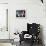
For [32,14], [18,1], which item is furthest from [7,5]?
[32,14]

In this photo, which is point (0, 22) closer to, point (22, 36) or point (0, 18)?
point (0, 18)

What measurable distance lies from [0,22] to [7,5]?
2.12 feet

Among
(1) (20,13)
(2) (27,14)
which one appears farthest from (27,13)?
(1) (20,13)

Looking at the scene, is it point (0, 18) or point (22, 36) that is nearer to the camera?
point (22, 36)

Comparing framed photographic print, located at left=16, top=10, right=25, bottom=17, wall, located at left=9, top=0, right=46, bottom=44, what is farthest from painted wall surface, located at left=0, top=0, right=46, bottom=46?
framed photographic print, located at left=16, top=10, right=25, bottom=17

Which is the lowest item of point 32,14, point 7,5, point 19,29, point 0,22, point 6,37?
point 6,37

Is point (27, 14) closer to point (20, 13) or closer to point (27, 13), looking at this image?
point (27, 13)

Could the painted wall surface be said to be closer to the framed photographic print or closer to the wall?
the wall

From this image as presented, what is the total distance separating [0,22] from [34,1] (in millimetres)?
1388

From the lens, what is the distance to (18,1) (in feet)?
12.9

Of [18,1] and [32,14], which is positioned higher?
[18,1]

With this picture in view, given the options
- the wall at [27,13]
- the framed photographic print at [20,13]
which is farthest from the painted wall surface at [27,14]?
the framed photographic print at [20,13]

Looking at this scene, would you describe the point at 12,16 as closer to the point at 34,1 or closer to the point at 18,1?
the point at 18,1

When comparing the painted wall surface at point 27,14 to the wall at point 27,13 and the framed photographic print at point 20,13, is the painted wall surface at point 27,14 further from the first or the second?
the framed photographic print at point 20,13
